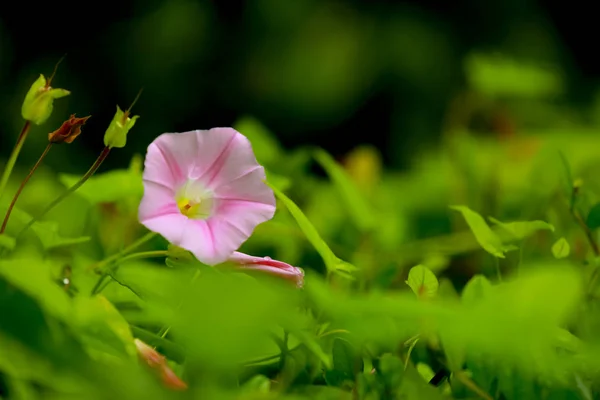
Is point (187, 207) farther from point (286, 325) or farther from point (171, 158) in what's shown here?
point (286, 325)

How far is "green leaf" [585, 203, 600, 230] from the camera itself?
683 mm

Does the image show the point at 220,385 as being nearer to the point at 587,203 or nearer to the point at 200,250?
the point at 200,250

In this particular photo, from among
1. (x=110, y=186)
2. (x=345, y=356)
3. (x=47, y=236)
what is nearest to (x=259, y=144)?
(x=110, y=186)

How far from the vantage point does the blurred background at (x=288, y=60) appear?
10.7 ft

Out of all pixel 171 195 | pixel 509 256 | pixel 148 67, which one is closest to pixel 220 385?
pixel 171 195

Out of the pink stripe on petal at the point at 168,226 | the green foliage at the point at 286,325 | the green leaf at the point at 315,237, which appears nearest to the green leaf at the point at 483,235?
the green foliage at the point at 286,325

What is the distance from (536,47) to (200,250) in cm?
295

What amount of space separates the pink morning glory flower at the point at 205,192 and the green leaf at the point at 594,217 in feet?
0.83

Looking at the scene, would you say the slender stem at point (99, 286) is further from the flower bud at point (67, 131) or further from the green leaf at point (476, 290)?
the green leaf at point (476, 290)

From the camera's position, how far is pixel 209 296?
1.35ft

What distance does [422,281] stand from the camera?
0.57 m

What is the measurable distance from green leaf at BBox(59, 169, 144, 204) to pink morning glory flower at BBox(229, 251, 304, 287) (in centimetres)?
19

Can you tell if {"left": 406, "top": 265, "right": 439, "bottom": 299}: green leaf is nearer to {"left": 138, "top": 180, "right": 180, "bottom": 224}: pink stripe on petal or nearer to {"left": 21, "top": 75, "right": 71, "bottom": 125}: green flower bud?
{"left": 138, "top": 180, "right": 180, "bottom": 224}: pink stripe on petal

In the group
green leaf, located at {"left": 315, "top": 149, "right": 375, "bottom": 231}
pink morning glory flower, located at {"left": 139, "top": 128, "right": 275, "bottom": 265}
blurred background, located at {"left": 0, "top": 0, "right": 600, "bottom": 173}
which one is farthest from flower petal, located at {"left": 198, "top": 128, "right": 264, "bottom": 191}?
blurred background, located at {"left": 0, "top": 0, "right": 600, "bottom": 173}
